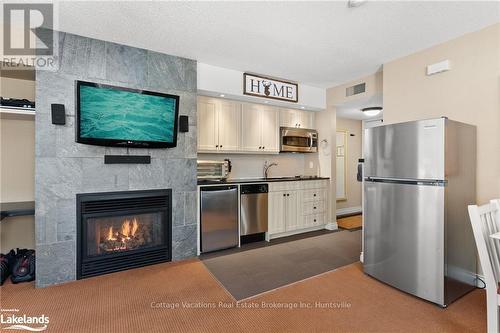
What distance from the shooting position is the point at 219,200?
354 cm

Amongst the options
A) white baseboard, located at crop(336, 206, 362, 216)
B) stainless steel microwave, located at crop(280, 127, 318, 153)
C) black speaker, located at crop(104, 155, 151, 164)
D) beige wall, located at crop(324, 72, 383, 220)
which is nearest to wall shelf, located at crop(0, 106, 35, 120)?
black speaker, located at crop(104, 155, 151, 164)

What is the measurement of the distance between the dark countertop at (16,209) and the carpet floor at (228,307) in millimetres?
756

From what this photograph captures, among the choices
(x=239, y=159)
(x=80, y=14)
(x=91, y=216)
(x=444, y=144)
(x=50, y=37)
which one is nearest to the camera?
(x=444, y=144)

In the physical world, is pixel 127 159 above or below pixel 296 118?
below

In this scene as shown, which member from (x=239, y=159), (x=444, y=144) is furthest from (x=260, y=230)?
(x=444, y=144)

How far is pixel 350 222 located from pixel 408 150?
3294 millimetres

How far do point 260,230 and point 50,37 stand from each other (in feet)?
12.1

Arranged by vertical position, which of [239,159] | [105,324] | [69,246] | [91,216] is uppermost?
[239,159]

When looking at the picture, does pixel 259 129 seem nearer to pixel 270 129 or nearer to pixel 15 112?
pixel 270 129

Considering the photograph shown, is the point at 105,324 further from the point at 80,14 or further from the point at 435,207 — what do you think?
the point at 435,207

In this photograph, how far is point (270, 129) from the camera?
446 cm

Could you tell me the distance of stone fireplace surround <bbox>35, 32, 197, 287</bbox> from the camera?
2.51m

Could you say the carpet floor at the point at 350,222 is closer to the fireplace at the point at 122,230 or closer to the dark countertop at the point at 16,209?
the fireplace at the point at 122,230

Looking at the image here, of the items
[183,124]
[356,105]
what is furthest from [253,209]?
[356,105]
